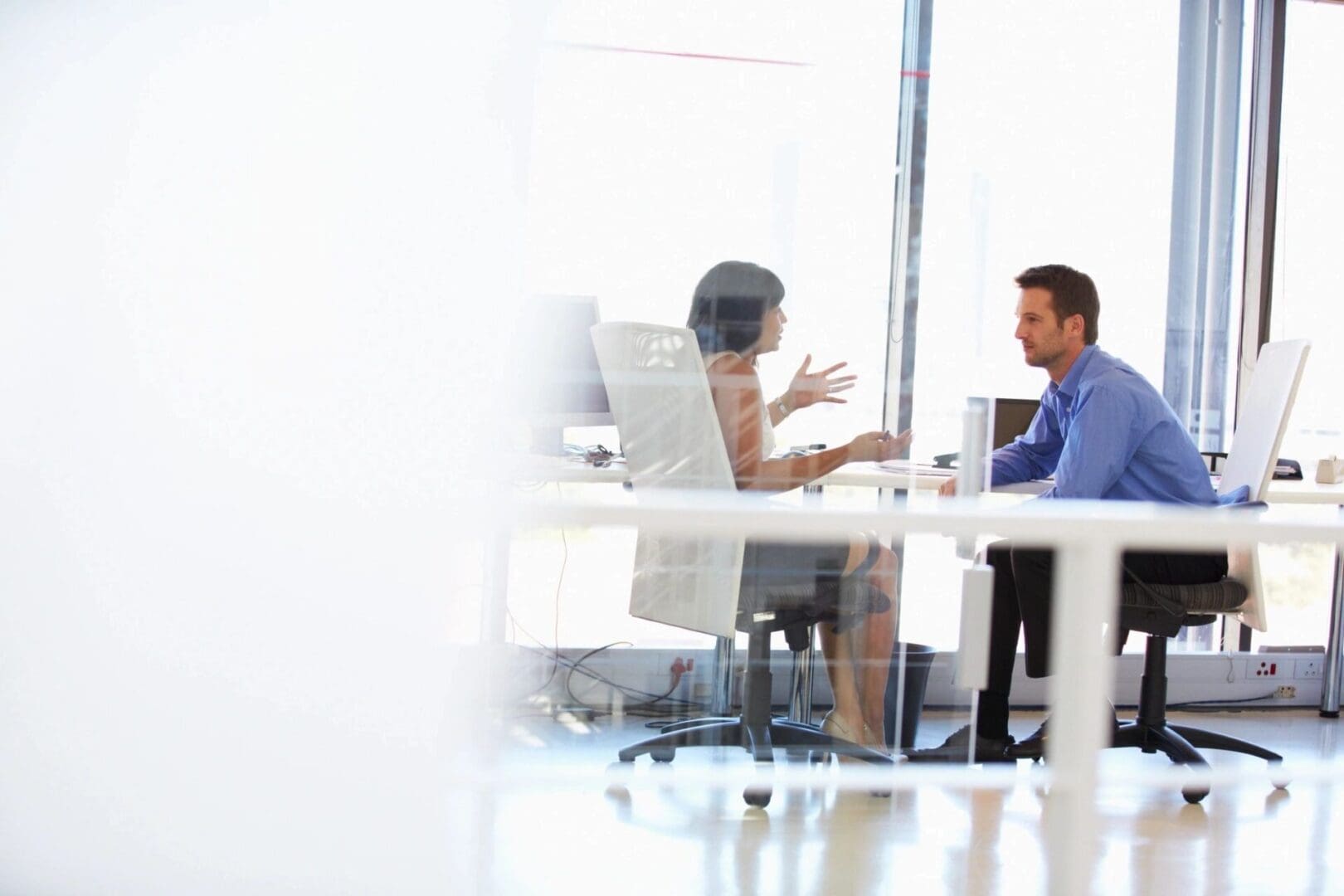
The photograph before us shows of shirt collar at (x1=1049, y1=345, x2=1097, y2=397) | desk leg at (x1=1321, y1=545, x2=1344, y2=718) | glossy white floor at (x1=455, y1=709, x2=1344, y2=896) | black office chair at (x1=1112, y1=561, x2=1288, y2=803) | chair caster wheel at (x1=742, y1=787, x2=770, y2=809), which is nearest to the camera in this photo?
glossy white floor at (x1=455, y1=709, x2=1344, y2=896)

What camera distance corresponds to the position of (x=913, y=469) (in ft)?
9.62

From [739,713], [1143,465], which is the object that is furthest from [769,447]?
[1143,465]

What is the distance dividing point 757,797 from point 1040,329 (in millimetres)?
1463

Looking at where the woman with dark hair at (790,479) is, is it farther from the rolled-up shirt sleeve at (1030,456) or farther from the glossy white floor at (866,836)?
the rolled-up shirt sleeve at (1030,456)

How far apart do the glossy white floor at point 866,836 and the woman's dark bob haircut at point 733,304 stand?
2.55 feet

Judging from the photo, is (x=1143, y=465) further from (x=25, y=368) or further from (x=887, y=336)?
(x=25, y=368)

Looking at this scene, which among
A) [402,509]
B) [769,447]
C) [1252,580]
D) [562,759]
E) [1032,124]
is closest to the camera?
[402,509]

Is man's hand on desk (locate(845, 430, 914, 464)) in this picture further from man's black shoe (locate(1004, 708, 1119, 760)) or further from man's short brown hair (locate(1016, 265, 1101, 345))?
man's black shoe (locate(1004, 708, 1119, 760))

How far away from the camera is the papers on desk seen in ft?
9.59

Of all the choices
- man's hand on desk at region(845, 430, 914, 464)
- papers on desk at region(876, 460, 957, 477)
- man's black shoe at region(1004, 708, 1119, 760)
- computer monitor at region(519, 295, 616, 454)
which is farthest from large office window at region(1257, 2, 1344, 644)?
computer monitor at region(519, 295, 616, 454)

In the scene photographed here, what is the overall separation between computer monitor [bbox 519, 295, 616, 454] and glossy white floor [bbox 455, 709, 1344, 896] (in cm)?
64

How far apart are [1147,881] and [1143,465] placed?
39.2 inches

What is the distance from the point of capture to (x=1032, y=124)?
12.9 ft

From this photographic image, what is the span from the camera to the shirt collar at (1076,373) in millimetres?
3145
